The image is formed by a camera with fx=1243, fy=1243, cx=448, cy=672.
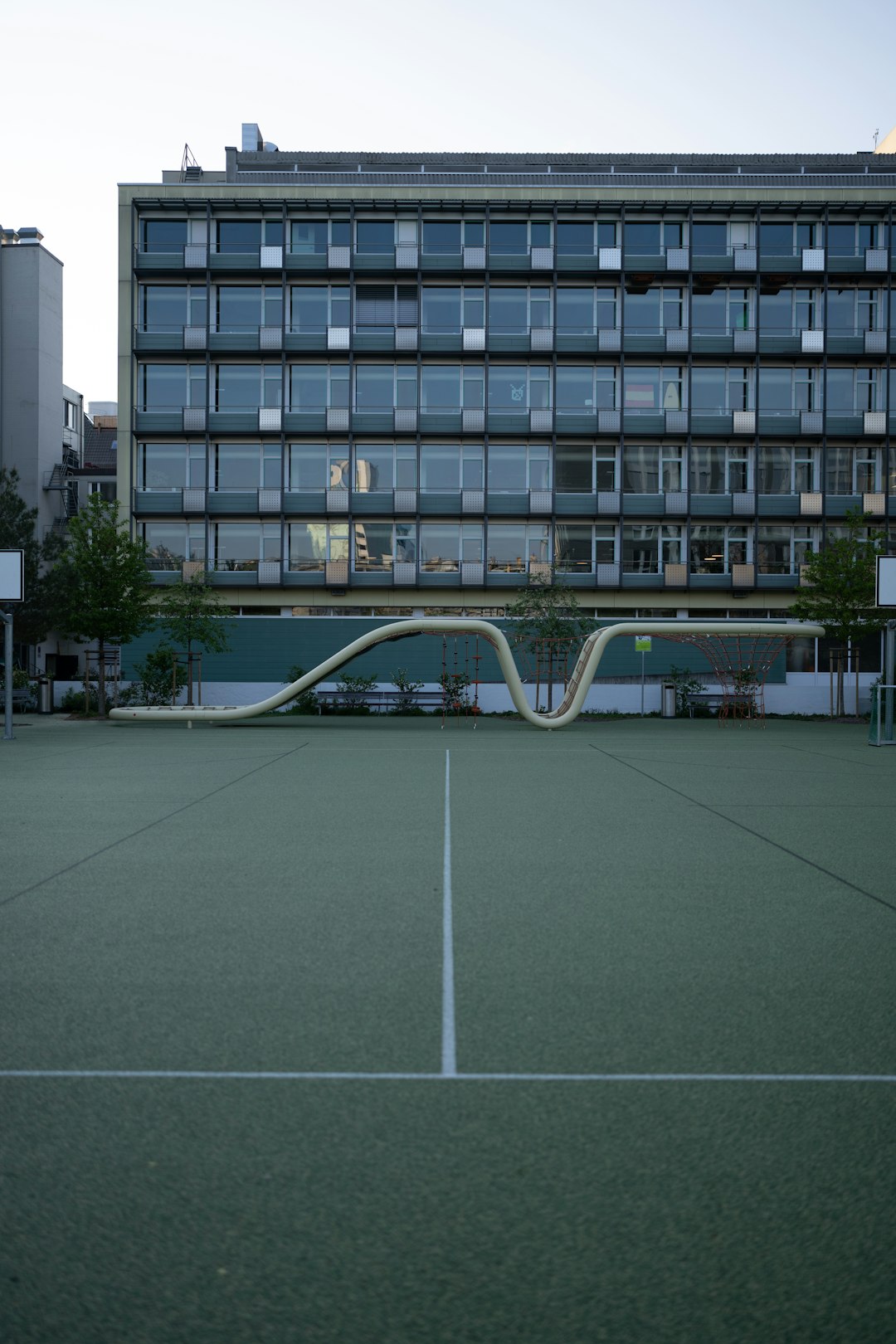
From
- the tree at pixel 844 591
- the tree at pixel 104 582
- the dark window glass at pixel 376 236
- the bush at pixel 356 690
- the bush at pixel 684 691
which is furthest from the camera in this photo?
the dark window glass at pixel 376 236

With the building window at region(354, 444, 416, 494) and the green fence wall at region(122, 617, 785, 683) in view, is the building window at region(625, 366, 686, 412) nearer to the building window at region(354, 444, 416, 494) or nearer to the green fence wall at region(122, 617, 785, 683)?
the building window at region(354, 444, 416, 494)

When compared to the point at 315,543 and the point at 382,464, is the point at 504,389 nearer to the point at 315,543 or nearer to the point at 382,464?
the point at 382,464

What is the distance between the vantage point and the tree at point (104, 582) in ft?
134

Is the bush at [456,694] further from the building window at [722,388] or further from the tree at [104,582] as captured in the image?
the building window at [722,388]

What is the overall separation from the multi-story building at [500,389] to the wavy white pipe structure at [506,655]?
617 inches

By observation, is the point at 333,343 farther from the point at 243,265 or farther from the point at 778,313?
the point at 778,313

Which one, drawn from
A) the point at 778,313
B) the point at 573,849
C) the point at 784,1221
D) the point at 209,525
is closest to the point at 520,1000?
the point at 784,1221

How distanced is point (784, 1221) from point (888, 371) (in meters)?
53.9

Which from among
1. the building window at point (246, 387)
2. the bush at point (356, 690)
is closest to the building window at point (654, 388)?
the building window at point (246, 387)

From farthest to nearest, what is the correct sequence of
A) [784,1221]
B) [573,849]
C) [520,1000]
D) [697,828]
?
1. [697,828]
2. [573,849]
3. [520,1000]
4. [784,1221]

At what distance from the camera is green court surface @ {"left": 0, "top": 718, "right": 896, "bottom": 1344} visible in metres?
3.25

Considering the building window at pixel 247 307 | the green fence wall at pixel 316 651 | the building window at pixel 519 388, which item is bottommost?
the green fence wall at pixel 316 651

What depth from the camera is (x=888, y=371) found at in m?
52.5

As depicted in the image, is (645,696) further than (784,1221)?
Yes
